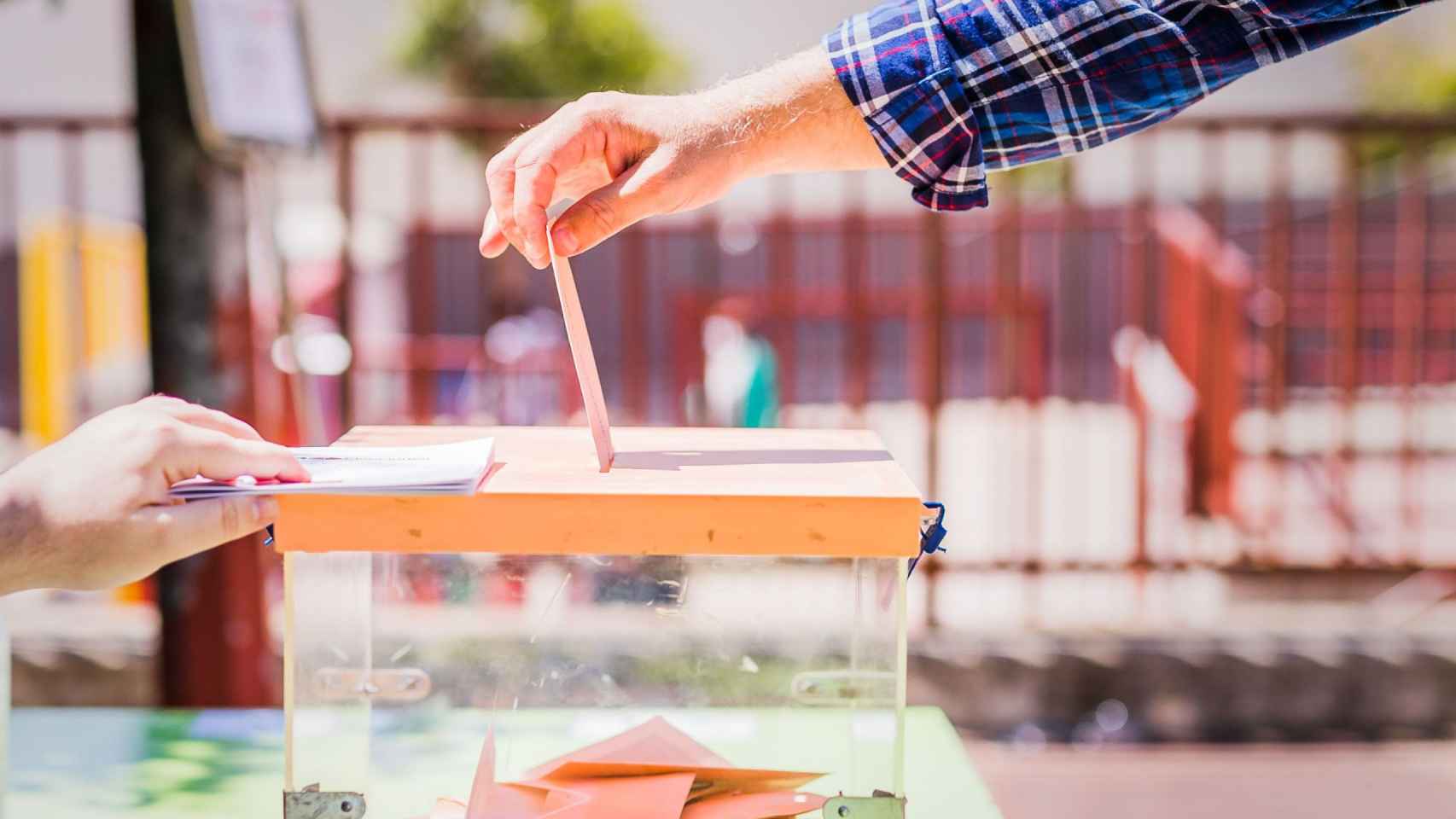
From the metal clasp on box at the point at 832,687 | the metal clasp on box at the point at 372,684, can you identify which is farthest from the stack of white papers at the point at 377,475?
the metal clasp on box at the point at 832,687

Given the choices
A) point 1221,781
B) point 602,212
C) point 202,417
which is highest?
point 602,212

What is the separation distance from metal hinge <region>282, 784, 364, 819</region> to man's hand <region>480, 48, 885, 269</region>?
0.54 m

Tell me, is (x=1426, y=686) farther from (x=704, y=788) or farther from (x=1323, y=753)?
(x=704, y=788)

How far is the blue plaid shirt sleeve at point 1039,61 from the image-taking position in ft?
4.09

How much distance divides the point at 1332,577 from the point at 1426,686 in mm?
448

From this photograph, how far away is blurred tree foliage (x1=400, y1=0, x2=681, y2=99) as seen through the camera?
21.8 m

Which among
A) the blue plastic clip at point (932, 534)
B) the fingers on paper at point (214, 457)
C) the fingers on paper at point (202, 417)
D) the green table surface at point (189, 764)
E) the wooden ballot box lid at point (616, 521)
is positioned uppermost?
the fingers on paper at point (202, 417)

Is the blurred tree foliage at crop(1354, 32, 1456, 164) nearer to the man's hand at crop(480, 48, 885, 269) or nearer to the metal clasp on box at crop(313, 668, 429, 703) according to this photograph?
the man's hand at crop(480, 48, 885, 269)

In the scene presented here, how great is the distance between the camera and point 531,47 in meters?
22.0

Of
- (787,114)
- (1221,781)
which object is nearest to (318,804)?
(787,114)

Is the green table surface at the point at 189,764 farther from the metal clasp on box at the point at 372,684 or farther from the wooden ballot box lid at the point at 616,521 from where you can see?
the wooden ballot box lid at the point at 616,521

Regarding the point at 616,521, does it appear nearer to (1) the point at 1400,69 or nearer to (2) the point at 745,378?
(2) the point at 745,378

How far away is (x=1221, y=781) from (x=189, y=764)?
2729 mm

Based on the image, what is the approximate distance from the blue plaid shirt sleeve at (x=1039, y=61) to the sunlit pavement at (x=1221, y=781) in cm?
223
